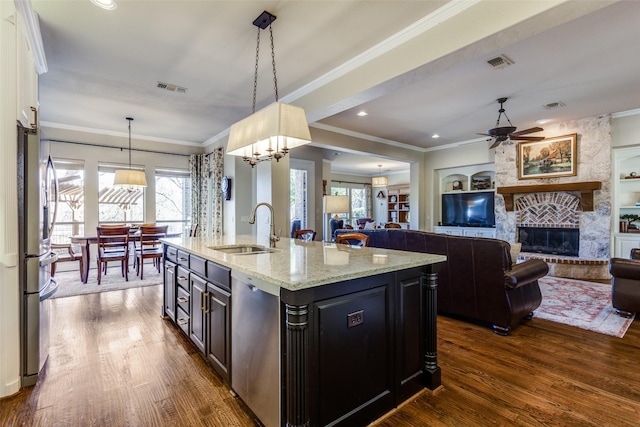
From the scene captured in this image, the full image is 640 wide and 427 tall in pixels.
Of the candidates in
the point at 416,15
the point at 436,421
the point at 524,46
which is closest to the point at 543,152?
the point at 524,46

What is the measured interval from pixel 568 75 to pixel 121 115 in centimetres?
654

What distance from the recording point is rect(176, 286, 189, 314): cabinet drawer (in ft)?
8.89

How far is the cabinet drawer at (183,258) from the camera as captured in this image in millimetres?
2671

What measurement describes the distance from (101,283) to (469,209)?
25.9ft

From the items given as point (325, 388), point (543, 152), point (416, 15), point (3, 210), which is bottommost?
point (325, 388)

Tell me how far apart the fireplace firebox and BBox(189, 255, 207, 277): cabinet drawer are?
21.9 feet

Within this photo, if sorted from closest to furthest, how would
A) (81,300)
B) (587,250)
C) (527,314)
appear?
(527,314) → (81,300) → (587,250)

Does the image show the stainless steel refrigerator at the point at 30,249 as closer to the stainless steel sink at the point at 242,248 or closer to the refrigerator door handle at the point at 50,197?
the refrigerator door handle at the point at 50,197

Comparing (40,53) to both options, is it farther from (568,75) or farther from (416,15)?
(568,75)

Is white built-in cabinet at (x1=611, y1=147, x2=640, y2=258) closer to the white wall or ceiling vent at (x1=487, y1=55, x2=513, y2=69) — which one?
ceiling vent at (x1=487, y1=55, x2=513, y2=69)

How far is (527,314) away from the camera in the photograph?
3.27 meters

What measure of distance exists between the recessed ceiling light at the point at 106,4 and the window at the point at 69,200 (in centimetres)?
470

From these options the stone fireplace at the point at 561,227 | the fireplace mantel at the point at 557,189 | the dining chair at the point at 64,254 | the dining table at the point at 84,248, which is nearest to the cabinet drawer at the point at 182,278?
the dining table at the point at 84,248

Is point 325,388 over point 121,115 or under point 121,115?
under
